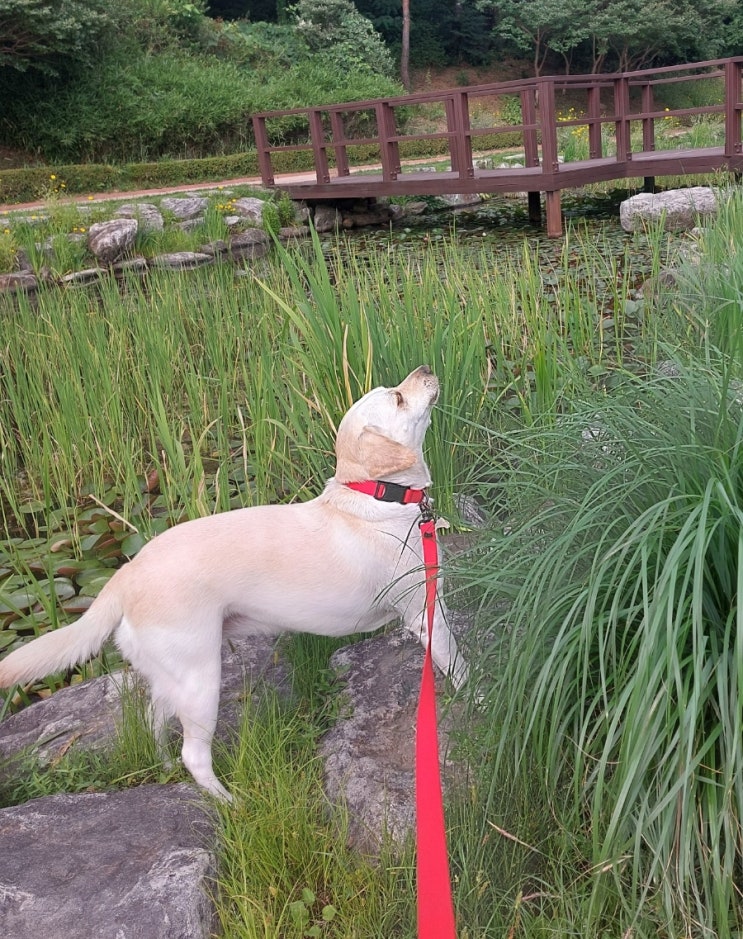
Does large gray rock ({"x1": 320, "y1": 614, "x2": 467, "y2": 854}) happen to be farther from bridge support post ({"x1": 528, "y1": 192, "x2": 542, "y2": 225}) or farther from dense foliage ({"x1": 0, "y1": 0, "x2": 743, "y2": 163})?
dense foliage ({"x1": 0, "y1": 0, "x2": 743, "y2": 163})

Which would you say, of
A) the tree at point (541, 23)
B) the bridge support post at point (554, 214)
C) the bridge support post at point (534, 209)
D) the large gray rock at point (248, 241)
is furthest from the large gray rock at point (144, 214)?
the tree at point (541, 23)

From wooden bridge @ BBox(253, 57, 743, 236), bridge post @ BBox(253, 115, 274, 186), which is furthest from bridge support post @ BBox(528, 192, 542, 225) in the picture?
bridge post @ BBox(253, 115, 274, 186)

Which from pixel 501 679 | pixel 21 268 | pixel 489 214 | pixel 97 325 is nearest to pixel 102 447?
pixel 97 325

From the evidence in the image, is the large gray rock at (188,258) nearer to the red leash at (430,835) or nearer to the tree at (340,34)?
the red leash at (430,835)

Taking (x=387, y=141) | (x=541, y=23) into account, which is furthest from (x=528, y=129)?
(x=541, y=23)

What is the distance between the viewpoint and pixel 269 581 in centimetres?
199

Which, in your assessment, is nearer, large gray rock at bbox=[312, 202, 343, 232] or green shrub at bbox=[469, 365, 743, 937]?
green shrub at bbox=[469, 365, 743, 937]

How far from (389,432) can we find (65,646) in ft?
2.91

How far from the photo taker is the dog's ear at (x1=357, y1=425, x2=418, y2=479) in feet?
6.53

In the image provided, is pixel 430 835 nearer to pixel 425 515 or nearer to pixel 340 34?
pixel 425 515

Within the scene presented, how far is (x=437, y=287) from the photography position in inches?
159

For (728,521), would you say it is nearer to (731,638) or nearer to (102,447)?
(731,638)

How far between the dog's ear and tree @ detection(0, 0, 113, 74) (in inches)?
632

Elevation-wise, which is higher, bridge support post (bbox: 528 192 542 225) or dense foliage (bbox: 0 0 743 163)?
dense foliage (bbox: 0 0 743 163)
